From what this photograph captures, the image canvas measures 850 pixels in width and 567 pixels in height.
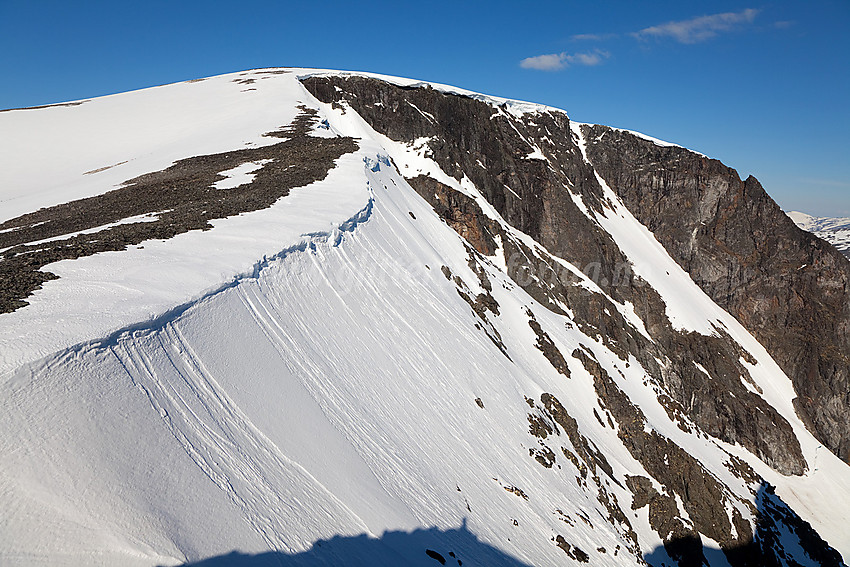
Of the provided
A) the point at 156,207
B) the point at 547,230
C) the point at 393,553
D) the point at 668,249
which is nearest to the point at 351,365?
the point at 393,553

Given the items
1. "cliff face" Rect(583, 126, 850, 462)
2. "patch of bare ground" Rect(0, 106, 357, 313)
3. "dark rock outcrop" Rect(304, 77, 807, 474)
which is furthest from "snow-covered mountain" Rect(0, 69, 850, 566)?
"cliff face" Rect(583, 126, 850, 462)

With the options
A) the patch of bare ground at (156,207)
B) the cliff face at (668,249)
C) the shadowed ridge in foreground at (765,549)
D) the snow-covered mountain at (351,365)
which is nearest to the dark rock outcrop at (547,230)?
the cliff face at (668,249)

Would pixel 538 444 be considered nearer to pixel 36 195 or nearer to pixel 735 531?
pixel 735 531

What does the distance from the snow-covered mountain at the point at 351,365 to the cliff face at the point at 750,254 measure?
1636 millimetres

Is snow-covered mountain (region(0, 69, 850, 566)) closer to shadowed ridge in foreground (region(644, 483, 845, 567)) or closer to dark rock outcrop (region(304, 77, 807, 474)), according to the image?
shadowed ridge in foreground (region(644, 483, 845, 567))

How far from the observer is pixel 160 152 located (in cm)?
2633

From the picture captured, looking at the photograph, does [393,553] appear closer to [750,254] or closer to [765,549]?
Result: [765,549]

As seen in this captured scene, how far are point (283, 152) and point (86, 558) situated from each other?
2184 cm

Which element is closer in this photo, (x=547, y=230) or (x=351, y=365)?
(x=351, y=365)

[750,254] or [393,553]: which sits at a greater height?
[750,254]

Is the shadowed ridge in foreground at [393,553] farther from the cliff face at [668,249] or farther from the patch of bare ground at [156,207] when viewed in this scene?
the cliff face at [668,249]

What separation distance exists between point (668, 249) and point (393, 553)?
6711 cm

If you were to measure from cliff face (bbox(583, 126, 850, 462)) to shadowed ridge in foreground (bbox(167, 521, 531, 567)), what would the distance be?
6032 cm

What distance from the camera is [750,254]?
60.7 m
